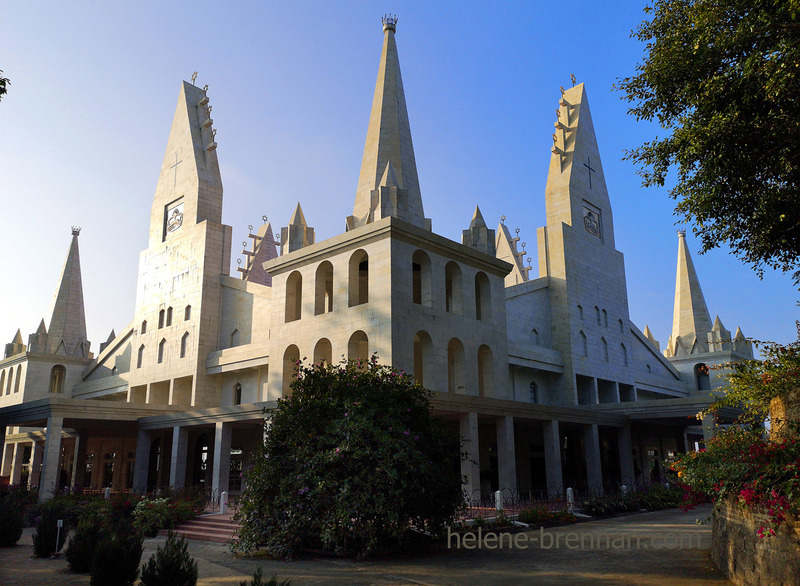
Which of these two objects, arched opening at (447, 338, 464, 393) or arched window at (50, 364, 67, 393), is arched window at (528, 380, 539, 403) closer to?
arched opening at (447, 338, 464, 393)

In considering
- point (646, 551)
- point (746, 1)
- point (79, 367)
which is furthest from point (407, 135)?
point (79, 367)

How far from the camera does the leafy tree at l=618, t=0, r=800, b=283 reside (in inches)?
469

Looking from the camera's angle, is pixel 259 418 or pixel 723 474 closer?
pixel 723 474

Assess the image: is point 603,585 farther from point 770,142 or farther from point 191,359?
point 191,359

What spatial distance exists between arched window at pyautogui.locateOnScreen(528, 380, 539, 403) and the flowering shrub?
2360cm

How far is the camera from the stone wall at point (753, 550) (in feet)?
28.4

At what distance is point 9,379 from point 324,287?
108ft

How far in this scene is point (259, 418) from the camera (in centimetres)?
2578

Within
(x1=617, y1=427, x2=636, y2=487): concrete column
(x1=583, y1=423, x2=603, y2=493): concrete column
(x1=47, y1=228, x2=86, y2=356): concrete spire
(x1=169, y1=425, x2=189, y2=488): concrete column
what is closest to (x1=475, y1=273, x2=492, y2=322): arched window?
(x1=583, y1=423, x2=603, y2=493): concrete column

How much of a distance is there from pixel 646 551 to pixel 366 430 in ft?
21.9

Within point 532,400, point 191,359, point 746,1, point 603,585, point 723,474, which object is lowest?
point 603,585

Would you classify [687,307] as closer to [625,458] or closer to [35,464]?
[625,458]

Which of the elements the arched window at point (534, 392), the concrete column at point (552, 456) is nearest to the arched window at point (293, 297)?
the concrete column at point (552, 456)

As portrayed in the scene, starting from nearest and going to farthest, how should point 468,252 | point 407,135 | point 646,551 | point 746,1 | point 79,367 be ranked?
point 746,1 < point 646,551 < point 468,252 < point 407,135 < point 79,367
